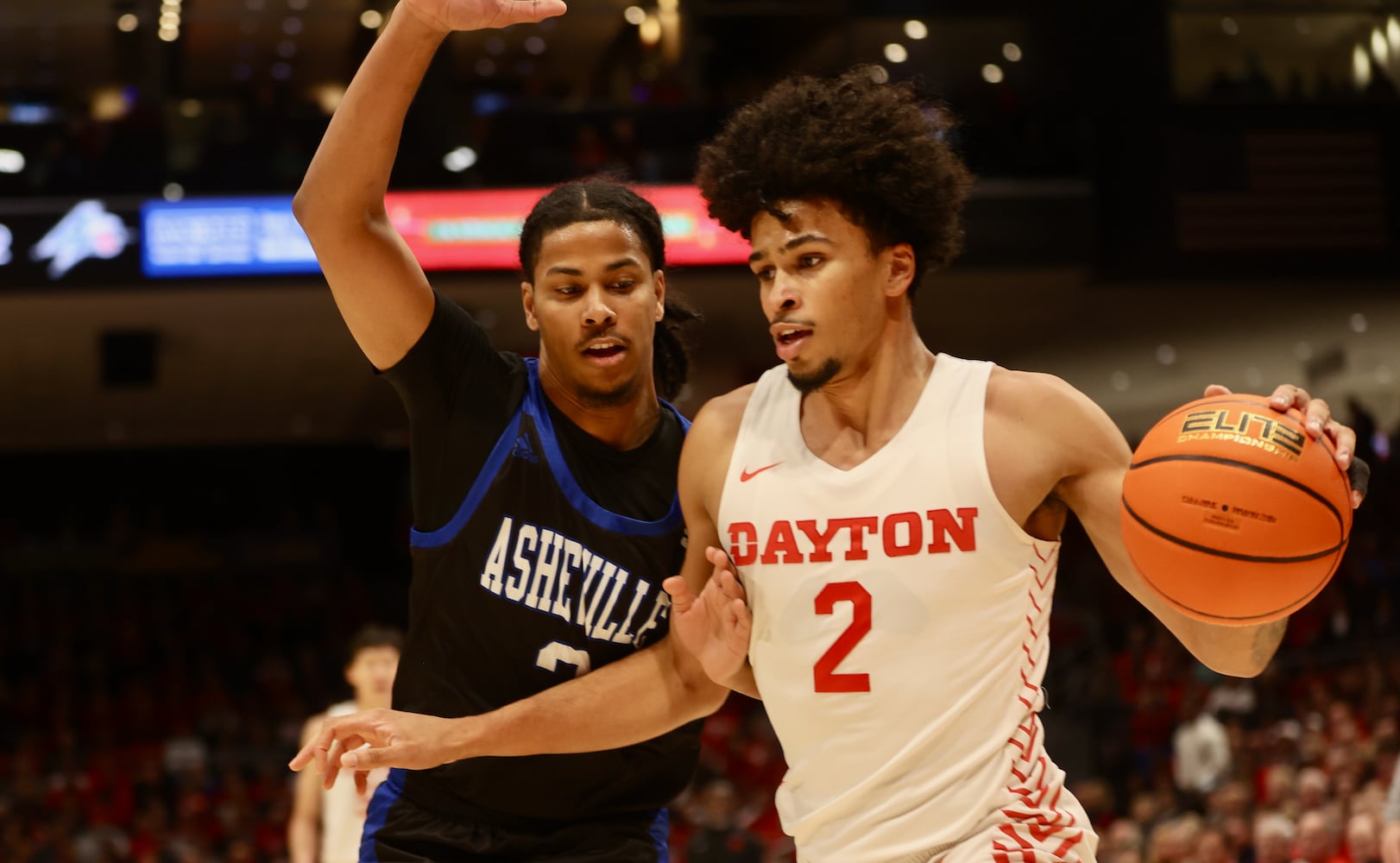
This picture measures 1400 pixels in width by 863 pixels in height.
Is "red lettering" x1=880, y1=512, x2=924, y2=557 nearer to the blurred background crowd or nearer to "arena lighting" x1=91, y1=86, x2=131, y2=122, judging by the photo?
the blurred background crowd

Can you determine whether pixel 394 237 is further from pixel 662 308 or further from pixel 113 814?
pixel 113 814

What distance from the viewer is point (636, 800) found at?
3.39 m

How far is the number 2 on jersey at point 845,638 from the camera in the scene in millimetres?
2873

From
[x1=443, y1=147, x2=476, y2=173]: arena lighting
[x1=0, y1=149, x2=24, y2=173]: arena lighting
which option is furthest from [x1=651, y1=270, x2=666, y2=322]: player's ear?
[x1=0, y1=149, x2=24, y2=173]: arena lighting

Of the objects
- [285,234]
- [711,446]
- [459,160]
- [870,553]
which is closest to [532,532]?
[711,446]

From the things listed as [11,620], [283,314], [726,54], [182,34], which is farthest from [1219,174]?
[11,620]

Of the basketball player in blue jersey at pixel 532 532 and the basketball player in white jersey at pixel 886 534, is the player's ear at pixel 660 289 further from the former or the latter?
the basketball player in white jersey at pixel 886 534

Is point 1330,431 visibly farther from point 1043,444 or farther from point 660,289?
point 660,289

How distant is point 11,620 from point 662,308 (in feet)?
56.6

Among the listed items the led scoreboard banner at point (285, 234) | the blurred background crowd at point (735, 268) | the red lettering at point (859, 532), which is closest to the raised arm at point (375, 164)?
the red lettering at point (859, 532)

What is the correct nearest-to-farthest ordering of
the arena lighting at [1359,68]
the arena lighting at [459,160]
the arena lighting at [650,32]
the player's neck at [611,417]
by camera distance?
the player's neck at [611,417] → the arena lighting at [459,160] → the arena lighting at [1359,68] → the arena lighting at [650,32]

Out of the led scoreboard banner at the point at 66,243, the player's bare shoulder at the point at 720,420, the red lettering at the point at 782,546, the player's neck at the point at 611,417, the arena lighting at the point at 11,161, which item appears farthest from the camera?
the arena lighting at the point at 11,161

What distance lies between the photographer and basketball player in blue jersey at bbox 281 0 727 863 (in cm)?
321

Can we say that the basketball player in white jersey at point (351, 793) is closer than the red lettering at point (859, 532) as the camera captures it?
No
